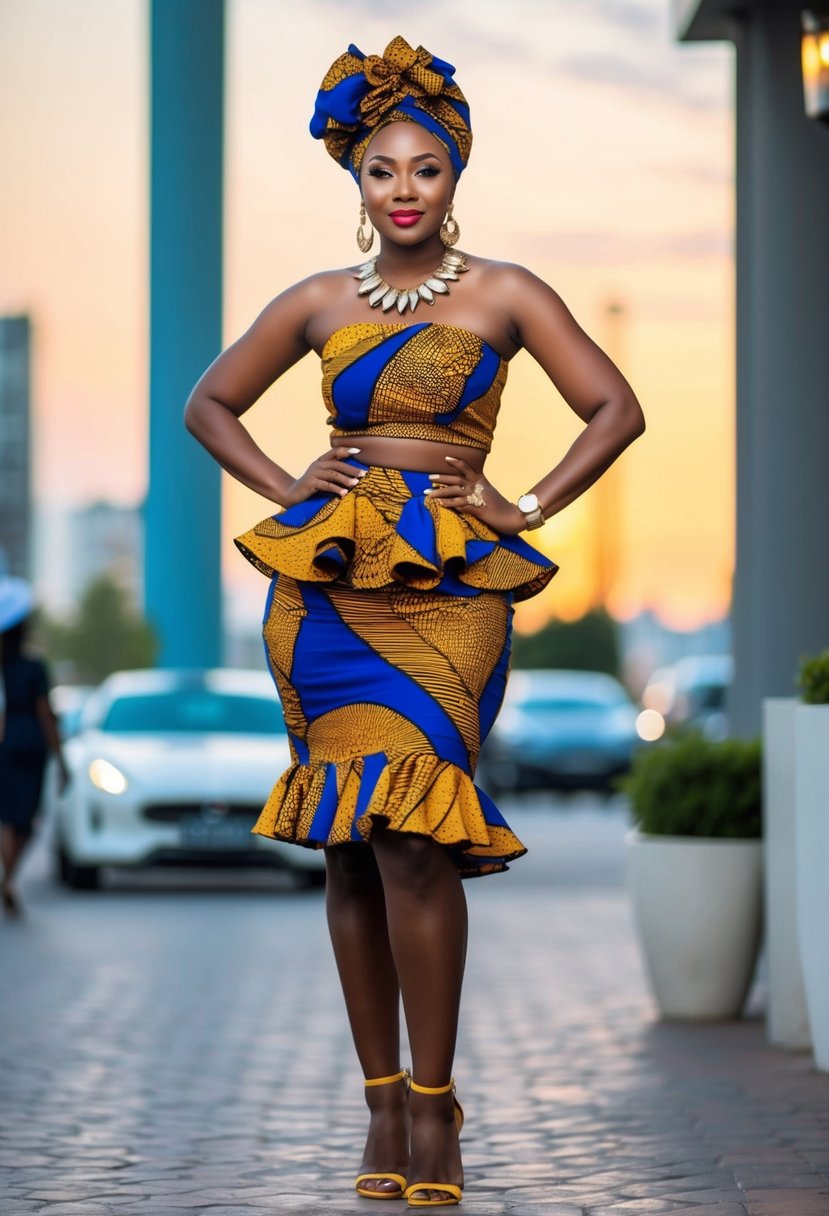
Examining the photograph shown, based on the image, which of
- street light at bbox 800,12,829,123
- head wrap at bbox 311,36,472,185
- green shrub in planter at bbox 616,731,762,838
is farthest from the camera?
street light at bbox 800,12,829,123

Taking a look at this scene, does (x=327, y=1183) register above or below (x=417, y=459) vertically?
below

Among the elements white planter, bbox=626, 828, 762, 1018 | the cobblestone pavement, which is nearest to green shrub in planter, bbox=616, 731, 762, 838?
white planter, bbox=626, 828, 762, 1018

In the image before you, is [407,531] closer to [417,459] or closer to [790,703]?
[417,459]

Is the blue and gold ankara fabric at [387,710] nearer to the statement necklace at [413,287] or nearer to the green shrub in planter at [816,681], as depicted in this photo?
the statement necklace at [413,287]

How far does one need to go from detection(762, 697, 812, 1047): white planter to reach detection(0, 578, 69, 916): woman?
22.8ft

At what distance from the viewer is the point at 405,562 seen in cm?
470

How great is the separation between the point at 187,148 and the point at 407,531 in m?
25.6

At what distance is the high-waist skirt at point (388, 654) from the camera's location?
4.66 m

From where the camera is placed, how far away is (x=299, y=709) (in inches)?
191

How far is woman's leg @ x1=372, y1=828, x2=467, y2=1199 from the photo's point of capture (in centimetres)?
466

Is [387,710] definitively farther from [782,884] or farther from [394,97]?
[782,884]

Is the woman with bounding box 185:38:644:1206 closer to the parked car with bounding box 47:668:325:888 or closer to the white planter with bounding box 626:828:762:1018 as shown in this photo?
the white planter with bounding box 626:828:762:1018

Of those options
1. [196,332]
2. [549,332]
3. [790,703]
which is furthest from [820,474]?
[196,332]

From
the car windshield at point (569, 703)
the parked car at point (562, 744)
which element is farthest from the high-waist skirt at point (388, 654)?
the car windshield at point (569, 703)
